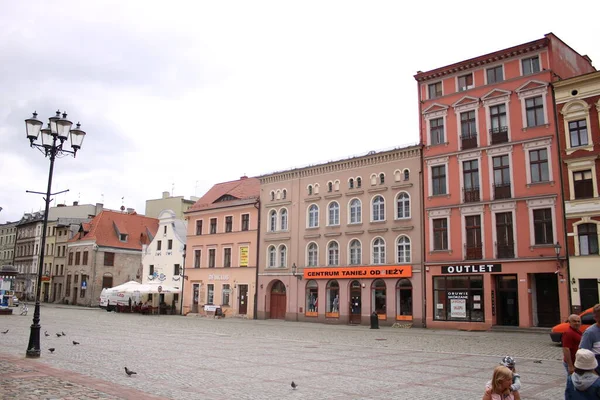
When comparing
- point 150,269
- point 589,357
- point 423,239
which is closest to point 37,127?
point 589,357

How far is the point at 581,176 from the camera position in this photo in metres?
30.0

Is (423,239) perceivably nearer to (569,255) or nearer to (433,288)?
(433,288)

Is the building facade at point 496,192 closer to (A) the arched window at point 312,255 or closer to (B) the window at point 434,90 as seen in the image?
(B) the window at point 434,90

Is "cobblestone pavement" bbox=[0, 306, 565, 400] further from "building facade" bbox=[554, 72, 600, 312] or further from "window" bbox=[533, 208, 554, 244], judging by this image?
"window" bbox=[533, 208, 554, 244]

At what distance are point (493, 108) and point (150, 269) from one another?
124ft

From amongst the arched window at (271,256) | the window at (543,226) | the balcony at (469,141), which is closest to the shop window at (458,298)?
the window at (543,226)

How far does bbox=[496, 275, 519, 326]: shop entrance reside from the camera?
3203 cm

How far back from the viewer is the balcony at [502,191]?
107ft

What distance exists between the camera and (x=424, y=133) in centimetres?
3706

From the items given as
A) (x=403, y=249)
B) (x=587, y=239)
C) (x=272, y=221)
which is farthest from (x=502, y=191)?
(x=272, y=221)

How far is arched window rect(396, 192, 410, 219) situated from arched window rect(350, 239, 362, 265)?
3.91 metres

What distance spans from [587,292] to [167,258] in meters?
38.8

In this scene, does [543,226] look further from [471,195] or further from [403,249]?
[403,249]

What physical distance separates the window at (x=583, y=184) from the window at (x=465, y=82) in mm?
9039
